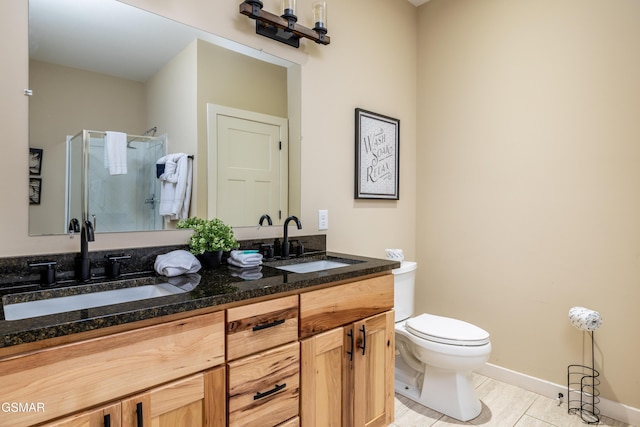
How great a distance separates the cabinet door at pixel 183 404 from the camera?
912 mm

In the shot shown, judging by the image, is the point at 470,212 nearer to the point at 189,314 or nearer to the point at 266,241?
the point at 266,241

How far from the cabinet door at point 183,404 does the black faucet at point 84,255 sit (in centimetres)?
55

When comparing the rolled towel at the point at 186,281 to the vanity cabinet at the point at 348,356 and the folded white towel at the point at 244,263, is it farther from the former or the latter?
the vanity cabinet at the point at 348,356

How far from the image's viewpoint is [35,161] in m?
1.25

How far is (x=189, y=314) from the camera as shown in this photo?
1010mm

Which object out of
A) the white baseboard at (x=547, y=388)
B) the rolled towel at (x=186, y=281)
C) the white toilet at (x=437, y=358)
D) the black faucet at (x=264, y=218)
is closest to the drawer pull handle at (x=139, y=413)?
the rolled towel at (x=186, y=281)

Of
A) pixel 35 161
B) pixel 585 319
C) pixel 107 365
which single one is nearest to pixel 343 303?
pixel 107 365

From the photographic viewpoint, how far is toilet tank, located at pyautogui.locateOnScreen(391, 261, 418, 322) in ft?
7.14

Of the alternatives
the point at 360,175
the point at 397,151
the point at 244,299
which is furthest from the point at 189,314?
the point at 397,151

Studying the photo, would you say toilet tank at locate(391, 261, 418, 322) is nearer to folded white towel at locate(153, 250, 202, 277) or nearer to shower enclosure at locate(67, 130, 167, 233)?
folded white towel at locate(153, 250, 202, 277)

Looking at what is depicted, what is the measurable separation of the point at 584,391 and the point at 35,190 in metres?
2.82

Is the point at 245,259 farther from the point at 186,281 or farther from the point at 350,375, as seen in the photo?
the point at 350,375

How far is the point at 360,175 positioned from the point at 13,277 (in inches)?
69.9

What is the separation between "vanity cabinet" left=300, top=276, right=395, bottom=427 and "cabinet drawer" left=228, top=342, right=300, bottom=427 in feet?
0.17
